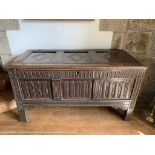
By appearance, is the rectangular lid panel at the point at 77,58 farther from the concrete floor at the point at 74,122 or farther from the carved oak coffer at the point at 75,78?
the concrete floor at the point at 74,122

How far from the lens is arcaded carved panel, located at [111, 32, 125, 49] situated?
175 centimetres

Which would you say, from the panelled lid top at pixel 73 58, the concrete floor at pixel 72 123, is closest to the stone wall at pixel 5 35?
the panelled lid top at pixel 73 58

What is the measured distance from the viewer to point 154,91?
199 cm

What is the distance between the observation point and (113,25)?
1711mm

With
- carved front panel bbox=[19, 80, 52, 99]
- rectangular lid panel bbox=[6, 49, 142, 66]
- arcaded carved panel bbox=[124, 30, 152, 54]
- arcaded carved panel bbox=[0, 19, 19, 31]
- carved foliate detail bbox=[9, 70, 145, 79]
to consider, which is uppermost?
arcaded carved panel bbox=[0, 19, 19, 31]

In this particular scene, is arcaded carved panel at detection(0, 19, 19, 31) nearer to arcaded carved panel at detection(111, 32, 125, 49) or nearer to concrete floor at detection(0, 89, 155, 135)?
concrete floor at detection(0, 89, 155, 135)

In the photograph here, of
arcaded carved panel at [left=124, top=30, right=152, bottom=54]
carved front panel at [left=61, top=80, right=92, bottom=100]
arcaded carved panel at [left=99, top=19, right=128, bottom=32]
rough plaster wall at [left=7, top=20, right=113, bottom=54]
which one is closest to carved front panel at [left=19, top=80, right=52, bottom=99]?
carved front panel at [left=61, top=80, right=92, bottom=100]

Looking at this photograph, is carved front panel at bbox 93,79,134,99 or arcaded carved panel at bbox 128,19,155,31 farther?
arcaded carved panel at bbox 128,19,155,31

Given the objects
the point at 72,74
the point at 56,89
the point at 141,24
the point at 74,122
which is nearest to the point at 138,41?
the point at 141,24

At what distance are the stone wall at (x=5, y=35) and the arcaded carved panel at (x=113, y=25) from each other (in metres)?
0.96

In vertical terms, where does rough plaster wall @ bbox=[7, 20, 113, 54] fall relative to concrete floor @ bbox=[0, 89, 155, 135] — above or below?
above

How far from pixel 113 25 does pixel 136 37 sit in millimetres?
300

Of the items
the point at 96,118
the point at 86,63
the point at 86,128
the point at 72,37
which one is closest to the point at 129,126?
the point at 96,118
